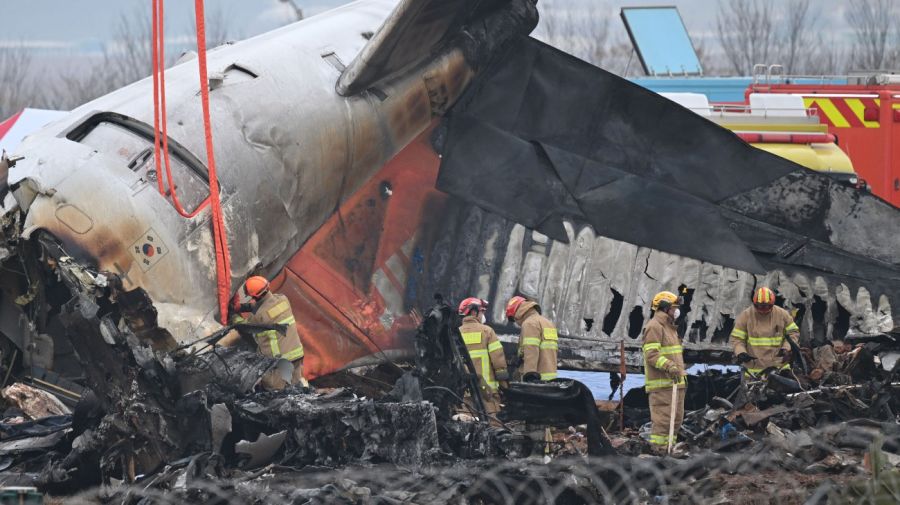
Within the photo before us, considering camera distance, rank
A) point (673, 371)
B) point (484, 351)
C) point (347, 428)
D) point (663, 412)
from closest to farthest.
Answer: point (347, 428), point (673, 371), point (663, 412), point (484, 351)

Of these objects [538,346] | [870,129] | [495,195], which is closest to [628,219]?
[495,195]

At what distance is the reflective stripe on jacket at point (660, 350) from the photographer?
38.4 feet

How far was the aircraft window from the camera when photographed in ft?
32.6

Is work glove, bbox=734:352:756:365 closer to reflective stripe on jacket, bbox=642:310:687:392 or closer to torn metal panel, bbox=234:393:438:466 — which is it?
reflective stripe on jacket, bbox=642:310:687:392

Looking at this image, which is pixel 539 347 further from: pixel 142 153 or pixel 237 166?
pixel 142 153

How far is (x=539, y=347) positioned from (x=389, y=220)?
205cm

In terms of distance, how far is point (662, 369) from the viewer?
38.0 ft

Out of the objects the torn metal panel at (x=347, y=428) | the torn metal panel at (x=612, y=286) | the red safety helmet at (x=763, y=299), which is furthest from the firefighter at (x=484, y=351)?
the torn metal panel at (x=347, y=428)

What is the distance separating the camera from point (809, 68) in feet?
198

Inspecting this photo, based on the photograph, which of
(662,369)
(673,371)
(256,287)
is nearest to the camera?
(256,287)

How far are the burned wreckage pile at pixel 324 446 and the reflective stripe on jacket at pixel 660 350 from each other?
1376mm

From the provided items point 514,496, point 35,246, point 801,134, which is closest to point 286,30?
point 35,246

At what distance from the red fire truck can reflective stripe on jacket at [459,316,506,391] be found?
27.4 feet

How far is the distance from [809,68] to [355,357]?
170 ft
